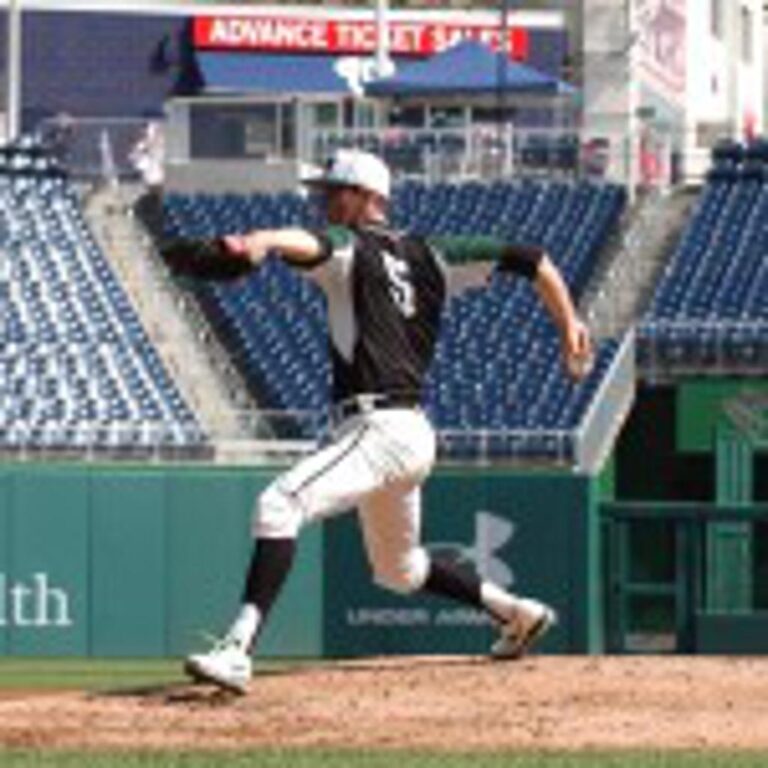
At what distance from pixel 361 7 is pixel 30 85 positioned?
446 centimetres

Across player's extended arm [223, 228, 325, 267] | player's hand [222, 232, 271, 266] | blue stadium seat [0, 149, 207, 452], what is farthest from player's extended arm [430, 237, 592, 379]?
blue stadium seat [0, 149, 207, 452]

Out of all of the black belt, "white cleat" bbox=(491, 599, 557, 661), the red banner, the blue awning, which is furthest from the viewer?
the red banner

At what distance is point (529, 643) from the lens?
1335 cm

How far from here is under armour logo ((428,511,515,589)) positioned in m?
25.9

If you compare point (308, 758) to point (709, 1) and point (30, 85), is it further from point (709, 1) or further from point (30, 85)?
point (709, 1)

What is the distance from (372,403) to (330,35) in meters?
30.3

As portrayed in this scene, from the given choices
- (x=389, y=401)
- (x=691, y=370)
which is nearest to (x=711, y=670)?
(x=389, y=401)

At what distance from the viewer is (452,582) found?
12.9 metres

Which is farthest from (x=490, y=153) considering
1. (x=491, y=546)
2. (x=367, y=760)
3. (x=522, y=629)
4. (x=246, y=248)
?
(x=367, y=760)

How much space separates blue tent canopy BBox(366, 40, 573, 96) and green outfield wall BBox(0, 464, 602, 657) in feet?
35.4

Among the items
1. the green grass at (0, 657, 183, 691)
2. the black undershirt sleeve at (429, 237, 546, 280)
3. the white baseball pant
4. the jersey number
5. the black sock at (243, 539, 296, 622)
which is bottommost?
the green grass at (0, 657, 183, 691)

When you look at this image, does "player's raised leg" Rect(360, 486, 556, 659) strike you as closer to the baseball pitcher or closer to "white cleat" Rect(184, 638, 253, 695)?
the baseball pitcher

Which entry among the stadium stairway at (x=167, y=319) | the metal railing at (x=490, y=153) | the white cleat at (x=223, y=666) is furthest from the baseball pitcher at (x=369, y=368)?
the metal railing at (x=490, y=153)

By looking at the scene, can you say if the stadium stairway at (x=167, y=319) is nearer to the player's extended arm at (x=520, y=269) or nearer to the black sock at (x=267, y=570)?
the player's extended arm at (x=520, y=269)
